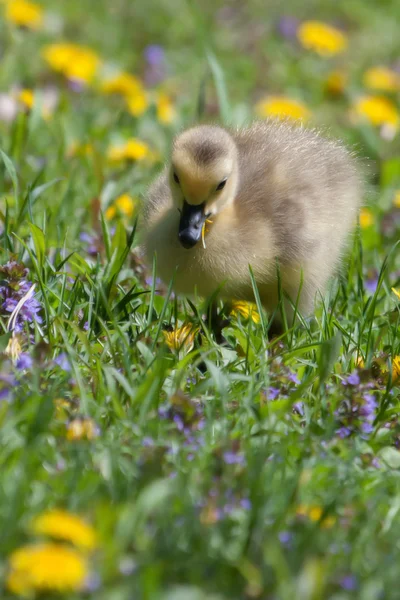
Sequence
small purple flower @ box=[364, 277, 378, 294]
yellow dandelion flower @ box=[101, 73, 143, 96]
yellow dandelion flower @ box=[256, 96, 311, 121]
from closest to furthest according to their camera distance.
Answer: small purple flower @ box=[364, 277, 378, 294] → yellow dandelion flower @ box=[101, 73, 143, 96] → yellow dandelion flower @ box=[256, 96, 311, 121]

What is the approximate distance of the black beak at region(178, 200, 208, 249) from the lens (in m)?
2.95

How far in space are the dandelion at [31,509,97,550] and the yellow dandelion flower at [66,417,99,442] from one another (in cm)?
43

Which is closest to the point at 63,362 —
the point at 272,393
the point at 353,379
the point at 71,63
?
the point at 272,393

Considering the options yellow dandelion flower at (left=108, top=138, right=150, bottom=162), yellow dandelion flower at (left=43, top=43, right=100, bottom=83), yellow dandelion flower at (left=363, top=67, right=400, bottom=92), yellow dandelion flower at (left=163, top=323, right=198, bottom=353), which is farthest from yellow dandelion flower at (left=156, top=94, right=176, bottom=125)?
yellow dandelion flower at (left=163, top=323, right=198, bottom=353)

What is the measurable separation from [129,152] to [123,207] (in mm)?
445

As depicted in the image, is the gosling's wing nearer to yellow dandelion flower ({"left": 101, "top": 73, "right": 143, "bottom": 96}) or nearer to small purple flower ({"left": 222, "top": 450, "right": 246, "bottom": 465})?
small purple flower ({"left": 222, "top": 450, "right": 246, "bottom": 465})

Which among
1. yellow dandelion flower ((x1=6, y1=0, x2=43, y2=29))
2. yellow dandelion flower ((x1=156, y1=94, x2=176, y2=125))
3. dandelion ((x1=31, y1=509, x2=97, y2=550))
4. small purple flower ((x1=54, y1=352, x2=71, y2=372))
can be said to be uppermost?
yellow dandelion flower ((x1=6, y1=0, x2=43, y2=29))

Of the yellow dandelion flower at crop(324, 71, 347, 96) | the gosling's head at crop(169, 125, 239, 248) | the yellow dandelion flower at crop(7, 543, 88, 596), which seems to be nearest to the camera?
the yellow dandelion flower at crop(7, 543, 88, 596)

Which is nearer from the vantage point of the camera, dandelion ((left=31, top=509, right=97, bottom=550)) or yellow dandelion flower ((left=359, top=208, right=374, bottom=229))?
dandelion ((left=31, top=509, right=97, bottom=550))

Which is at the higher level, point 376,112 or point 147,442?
point 376,112

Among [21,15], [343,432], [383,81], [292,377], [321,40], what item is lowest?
[343,432]

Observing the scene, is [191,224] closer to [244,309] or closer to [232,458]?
[244,309]

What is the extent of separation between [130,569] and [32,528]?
20 cm

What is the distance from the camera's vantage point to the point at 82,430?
229 centimetres
